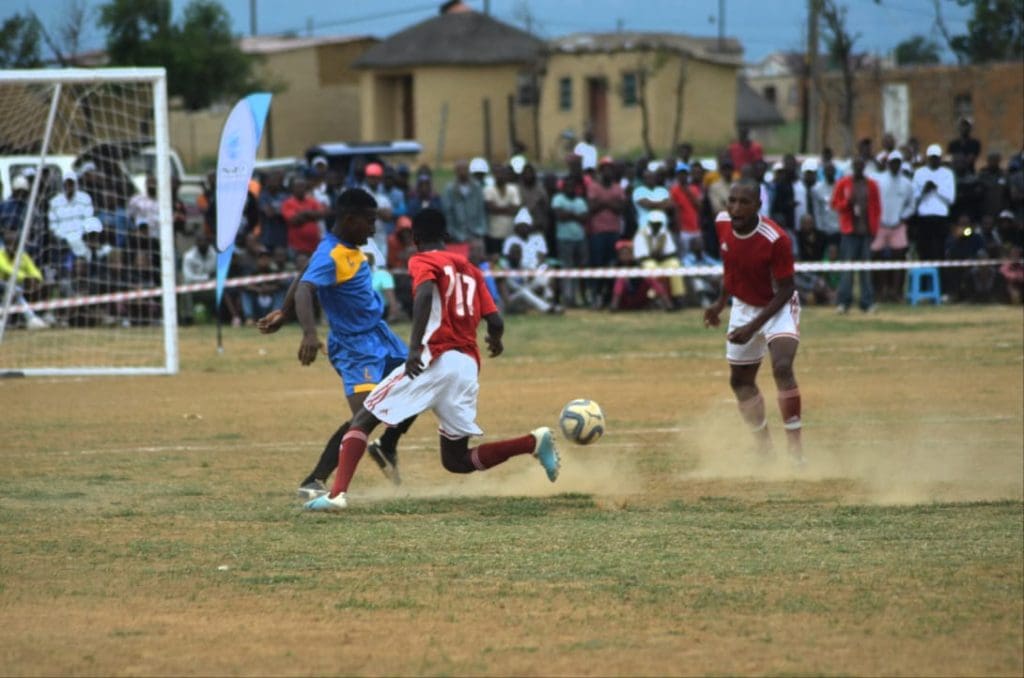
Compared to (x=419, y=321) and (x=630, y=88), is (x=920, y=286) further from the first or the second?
(x=630, y=88)

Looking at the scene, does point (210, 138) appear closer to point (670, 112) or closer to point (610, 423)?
point (670, 112)

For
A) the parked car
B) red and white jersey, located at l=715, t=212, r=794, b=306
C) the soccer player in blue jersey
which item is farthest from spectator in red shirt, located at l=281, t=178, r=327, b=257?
the soccer player in blue jersey

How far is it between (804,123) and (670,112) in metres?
11.7

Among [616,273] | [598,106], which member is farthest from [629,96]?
[616,273]

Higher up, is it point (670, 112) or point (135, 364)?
point (670, 112)

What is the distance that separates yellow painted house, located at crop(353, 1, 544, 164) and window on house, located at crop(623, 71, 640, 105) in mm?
3190

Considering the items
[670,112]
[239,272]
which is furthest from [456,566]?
[670,112]

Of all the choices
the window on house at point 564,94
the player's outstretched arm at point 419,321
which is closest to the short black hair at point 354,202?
the player's outstretched arm at point 419,321

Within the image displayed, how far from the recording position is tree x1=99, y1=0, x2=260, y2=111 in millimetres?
51469

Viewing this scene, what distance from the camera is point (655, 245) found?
23562 mm

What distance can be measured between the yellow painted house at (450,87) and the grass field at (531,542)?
135 feet

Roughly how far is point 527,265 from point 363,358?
1381 cm

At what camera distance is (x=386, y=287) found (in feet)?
71.2

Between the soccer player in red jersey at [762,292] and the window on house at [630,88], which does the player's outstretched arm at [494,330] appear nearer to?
the soccer player in red jersey at [762,292]
